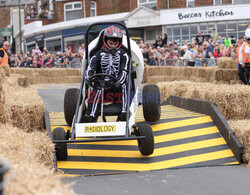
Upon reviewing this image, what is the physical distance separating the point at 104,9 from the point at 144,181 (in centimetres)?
3911

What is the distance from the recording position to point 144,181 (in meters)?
5.68

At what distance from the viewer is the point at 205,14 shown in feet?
104

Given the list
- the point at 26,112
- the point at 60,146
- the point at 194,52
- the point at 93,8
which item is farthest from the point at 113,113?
the point at 93,8

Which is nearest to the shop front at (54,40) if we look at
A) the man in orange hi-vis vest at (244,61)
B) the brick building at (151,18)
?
the brick building at (151,18)

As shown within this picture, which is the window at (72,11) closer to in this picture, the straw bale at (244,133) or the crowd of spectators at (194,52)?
the crowd of spectators at (194,52)

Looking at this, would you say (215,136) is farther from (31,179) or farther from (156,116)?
(31,179)

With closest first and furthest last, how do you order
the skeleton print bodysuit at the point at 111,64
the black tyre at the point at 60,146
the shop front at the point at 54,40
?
the black tyre at the point at 60,146 < the skeleton print bodysuit at the point at 111,64 < the shop front at the point at 54,40

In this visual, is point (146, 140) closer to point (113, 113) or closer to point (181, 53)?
point (113, 113)

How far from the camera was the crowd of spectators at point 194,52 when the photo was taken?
19.0 m

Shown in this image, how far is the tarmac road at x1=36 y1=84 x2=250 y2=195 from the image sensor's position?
5.23m

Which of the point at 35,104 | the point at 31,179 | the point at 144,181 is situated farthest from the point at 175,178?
the point at 31,179

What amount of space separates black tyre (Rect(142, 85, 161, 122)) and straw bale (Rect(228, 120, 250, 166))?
4.05ft

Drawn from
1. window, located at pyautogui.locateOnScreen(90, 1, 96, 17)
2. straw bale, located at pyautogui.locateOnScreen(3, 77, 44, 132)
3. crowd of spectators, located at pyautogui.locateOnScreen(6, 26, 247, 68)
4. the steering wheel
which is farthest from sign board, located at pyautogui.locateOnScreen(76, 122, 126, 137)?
window, located at pyautogui.locateOnScreen(90, 1, 96, 17)

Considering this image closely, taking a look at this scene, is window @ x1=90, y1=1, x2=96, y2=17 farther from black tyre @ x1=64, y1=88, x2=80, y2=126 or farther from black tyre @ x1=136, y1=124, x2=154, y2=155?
black tyre @ x1=136, y1=124, x2=154, y2=155
